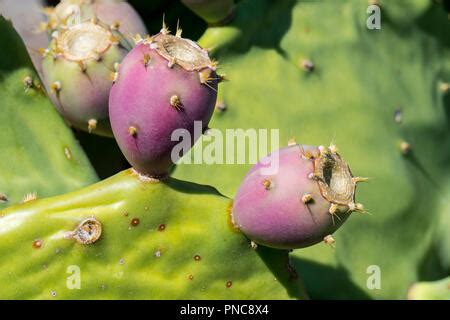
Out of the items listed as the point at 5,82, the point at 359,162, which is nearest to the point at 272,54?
the point at 359,162

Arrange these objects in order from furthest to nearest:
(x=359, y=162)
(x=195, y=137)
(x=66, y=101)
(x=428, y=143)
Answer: (x=428, y=143)
(x=359, y=162)
(x=66, y=101)
(x=195, y=137)

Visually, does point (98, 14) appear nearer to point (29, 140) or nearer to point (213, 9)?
point (213, 9)

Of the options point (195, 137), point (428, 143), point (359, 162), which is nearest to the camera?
point (195, 137)

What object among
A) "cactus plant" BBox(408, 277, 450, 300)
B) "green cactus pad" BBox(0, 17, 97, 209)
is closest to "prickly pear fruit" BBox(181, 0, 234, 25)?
"green cactus pad" BBox(0, 17, 97, 209)

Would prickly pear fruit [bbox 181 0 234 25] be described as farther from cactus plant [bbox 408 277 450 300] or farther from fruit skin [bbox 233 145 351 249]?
cactus plant [bbox 408 277 450 300]
